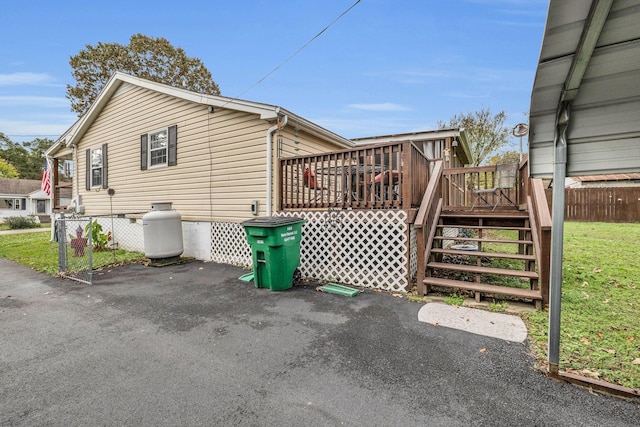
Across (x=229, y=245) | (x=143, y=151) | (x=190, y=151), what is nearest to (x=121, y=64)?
(x=143, y=151)

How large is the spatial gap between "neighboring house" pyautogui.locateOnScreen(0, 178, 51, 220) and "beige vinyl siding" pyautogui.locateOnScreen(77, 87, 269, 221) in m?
28.6

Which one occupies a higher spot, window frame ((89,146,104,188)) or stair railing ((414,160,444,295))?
window frame ((89,146,104,188))

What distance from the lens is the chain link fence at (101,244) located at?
6.09 meters

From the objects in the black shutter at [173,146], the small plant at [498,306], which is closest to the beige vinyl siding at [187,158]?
the black shutter at [173,146]

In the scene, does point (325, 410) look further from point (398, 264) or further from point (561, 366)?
point (398, 264)

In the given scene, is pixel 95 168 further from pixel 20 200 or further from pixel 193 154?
pixel 20 200

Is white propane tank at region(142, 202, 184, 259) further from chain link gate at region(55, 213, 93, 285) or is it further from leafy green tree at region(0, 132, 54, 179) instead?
leafy green tree at region(0, 132, 54, 179)

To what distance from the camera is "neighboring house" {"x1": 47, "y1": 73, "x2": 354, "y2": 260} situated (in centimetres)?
644

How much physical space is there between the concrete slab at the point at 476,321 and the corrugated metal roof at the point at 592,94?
1.67 metres

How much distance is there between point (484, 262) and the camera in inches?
252

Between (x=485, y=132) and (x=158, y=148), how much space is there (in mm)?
21337

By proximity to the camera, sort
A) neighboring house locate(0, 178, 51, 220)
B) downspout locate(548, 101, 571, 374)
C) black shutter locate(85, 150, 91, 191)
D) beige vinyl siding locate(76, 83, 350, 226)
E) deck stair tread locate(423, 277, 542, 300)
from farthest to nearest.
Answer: neighboring house locate(0, 178, 51, 220) < black shutter locate(85, 150, 91, 191) < beige vinyl siding locate(76, 83, 350, 226) < deck stair tread locate(423, 277, 542, 300) < downspout locate(548, 101, 571, 374)

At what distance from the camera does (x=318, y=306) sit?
4.06 m

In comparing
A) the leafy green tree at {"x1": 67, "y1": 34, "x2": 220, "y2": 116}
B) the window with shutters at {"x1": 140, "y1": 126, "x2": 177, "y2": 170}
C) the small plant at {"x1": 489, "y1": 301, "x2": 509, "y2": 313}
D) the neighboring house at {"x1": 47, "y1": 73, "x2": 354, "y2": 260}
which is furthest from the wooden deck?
the leafy green tree at {"x1": 67, "y1": 34, "x2": 220, "y2": 116}
